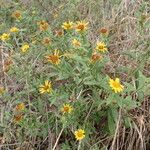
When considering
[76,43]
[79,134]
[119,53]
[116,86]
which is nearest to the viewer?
[116,86]

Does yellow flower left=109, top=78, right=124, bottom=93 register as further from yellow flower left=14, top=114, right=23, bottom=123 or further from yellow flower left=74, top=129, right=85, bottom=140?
yellow flower left=14, top=114, right=23, bottom=123

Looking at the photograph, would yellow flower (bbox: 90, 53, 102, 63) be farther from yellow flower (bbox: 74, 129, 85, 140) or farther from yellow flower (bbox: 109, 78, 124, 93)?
yellow flower (bbox: 74, 129, 85, 140)

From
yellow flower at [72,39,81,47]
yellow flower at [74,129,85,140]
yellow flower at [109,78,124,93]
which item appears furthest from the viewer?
yellow flower at [72,39,81,47]

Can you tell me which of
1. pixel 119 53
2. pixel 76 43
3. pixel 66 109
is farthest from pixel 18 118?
pixel 119 53

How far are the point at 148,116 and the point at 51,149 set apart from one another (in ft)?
1.58

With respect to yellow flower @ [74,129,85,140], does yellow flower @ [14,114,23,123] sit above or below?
above

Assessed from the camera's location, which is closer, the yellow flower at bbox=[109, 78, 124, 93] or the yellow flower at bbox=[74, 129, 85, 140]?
the yellow flower at bbox=[109, 78, 124, 93]

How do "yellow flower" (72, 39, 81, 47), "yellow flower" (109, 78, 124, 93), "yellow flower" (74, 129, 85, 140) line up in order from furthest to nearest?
1. "yellow flower" (72, 39, 81, 47)
2. "yellow flower" (74, 129, 85, 140)
3. "yellow flower" (109, 78, 124, 93)

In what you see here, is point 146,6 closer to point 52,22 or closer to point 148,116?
point 52,22

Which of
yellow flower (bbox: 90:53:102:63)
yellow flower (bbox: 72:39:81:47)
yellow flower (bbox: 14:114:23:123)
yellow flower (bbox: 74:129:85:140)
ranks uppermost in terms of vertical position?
yellow flower (bbox: 72:39:81:47)

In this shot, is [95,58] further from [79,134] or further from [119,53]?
[119,53]

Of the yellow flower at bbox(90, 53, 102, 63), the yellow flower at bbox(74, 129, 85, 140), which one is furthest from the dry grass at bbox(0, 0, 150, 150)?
the yellow flower at bbox(90, 53, 102, 63)

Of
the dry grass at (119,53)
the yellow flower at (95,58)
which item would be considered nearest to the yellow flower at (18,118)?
the dry grass at (119,53)

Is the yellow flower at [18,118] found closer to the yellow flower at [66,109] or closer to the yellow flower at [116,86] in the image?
the yellow flower at [66,109]
